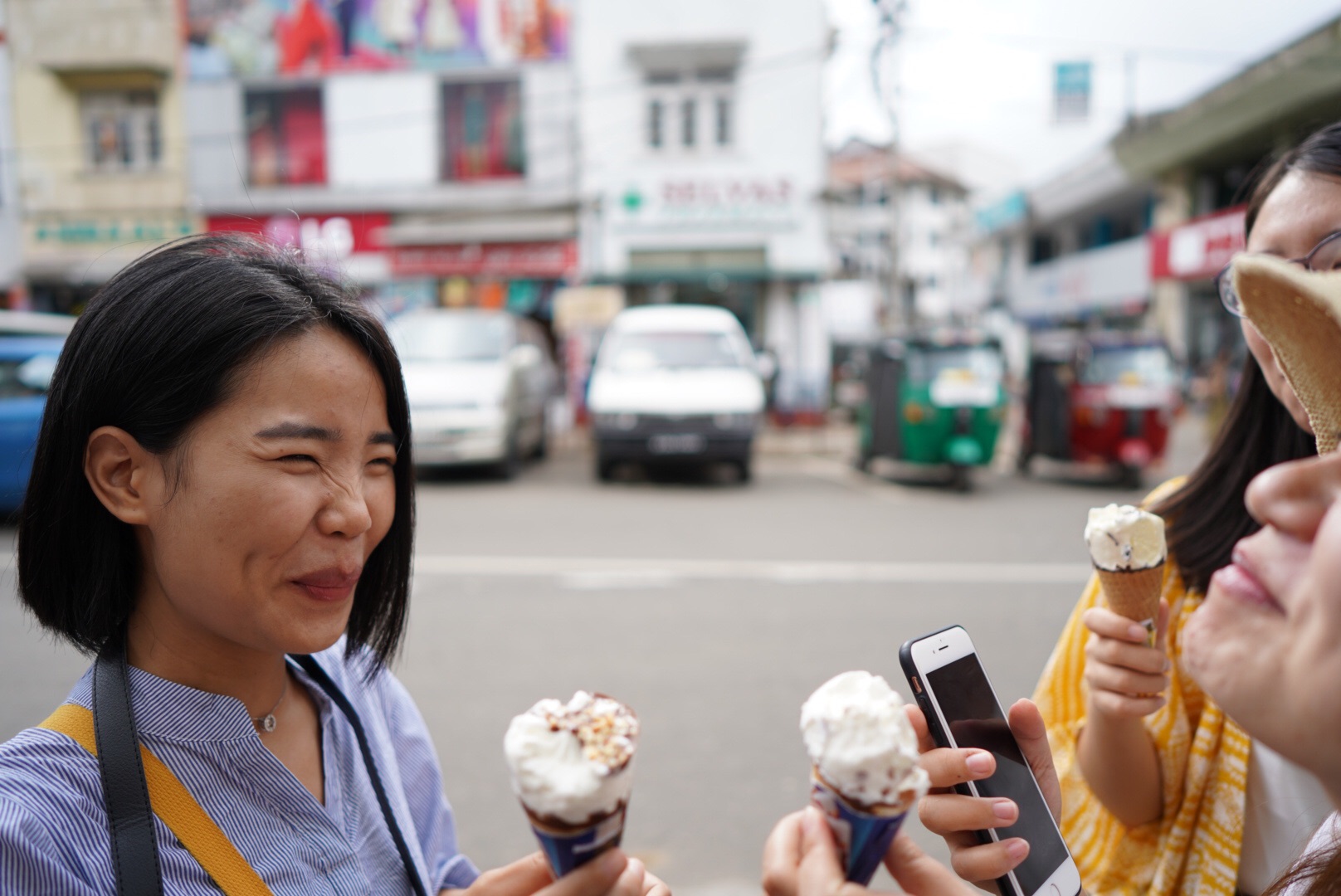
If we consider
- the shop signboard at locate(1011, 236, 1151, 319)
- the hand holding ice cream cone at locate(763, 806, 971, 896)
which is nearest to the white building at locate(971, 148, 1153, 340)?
the shop signboard at locate(1011, 236, 1151, 319)

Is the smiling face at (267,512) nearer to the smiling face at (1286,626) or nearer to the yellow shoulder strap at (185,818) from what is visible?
the yellow shoulder strap at (185,818)

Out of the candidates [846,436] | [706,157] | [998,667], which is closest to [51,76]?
[706,157]

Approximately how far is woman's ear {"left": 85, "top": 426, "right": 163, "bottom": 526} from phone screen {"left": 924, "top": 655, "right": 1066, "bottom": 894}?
1.06 m

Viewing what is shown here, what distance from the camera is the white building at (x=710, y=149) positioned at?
17.5m

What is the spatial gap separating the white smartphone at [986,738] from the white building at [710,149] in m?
16.6

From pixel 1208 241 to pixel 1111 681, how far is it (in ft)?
61.0

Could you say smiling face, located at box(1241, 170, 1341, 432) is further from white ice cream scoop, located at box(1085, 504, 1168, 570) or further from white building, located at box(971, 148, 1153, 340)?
white building, located at box(971, 148, 1153, 340)

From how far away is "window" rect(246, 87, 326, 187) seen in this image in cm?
1822

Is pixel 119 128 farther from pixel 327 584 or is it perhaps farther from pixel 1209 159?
pixel 1209 159

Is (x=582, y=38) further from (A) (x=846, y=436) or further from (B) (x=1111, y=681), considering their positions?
(B) (x=1111, y=681)

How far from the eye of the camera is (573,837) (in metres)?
0.98

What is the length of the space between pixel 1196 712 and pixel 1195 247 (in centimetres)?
1881

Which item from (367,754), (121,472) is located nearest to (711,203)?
(367,754)

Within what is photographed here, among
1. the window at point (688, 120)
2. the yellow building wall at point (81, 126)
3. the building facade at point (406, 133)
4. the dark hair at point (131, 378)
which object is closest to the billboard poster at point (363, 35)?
the building facade at point (406, 133)
